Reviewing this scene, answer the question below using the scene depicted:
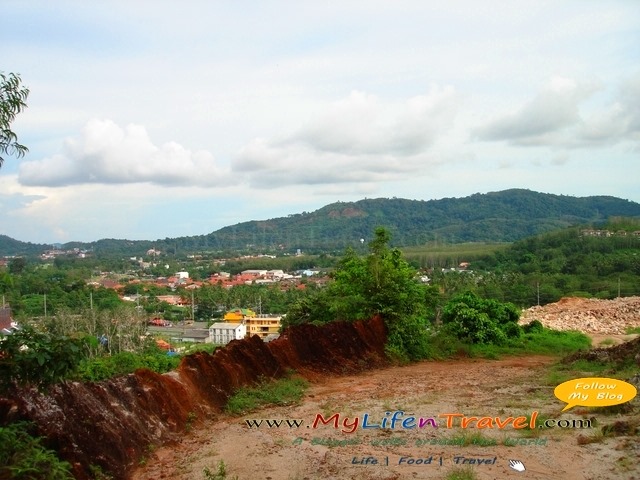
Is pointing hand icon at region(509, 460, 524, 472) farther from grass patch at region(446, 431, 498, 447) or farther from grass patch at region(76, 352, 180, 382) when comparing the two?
grass patch at region(76, 352, 180, 382)

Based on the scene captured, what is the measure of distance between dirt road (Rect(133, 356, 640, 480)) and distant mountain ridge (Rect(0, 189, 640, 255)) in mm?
114831

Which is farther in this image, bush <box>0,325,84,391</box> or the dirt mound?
→ the dirt mound

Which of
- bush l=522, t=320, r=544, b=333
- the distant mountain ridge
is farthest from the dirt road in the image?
the distant mountain ridge

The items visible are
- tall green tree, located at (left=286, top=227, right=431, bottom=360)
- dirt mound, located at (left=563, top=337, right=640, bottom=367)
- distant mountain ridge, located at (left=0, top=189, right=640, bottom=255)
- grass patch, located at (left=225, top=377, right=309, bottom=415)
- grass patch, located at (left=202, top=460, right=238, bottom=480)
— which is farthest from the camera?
distant mountain ridge, located at (left=0, top=189, right=640, bottom=255)

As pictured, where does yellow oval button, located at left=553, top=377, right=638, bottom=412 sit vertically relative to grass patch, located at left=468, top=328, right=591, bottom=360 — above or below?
above

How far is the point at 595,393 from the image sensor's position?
9.34 m

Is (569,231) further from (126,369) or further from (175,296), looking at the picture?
(126,369)

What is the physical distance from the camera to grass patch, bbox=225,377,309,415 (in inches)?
400

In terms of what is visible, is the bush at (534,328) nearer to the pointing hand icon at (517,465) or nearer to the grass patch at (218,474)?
the pointing hand icon at (517,465)

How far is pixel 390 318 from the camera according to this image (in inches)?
664

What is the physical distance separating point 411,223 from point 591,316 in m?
128

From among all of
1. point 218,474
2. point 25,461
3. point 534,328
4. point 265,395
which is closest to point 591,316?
point 534,328

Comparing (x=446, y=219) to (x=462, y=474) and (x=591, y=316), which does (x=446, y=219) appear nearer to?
(x=591, y=316)

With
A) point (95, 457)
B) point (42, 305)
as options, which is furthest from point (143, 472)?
point (42, 305)
